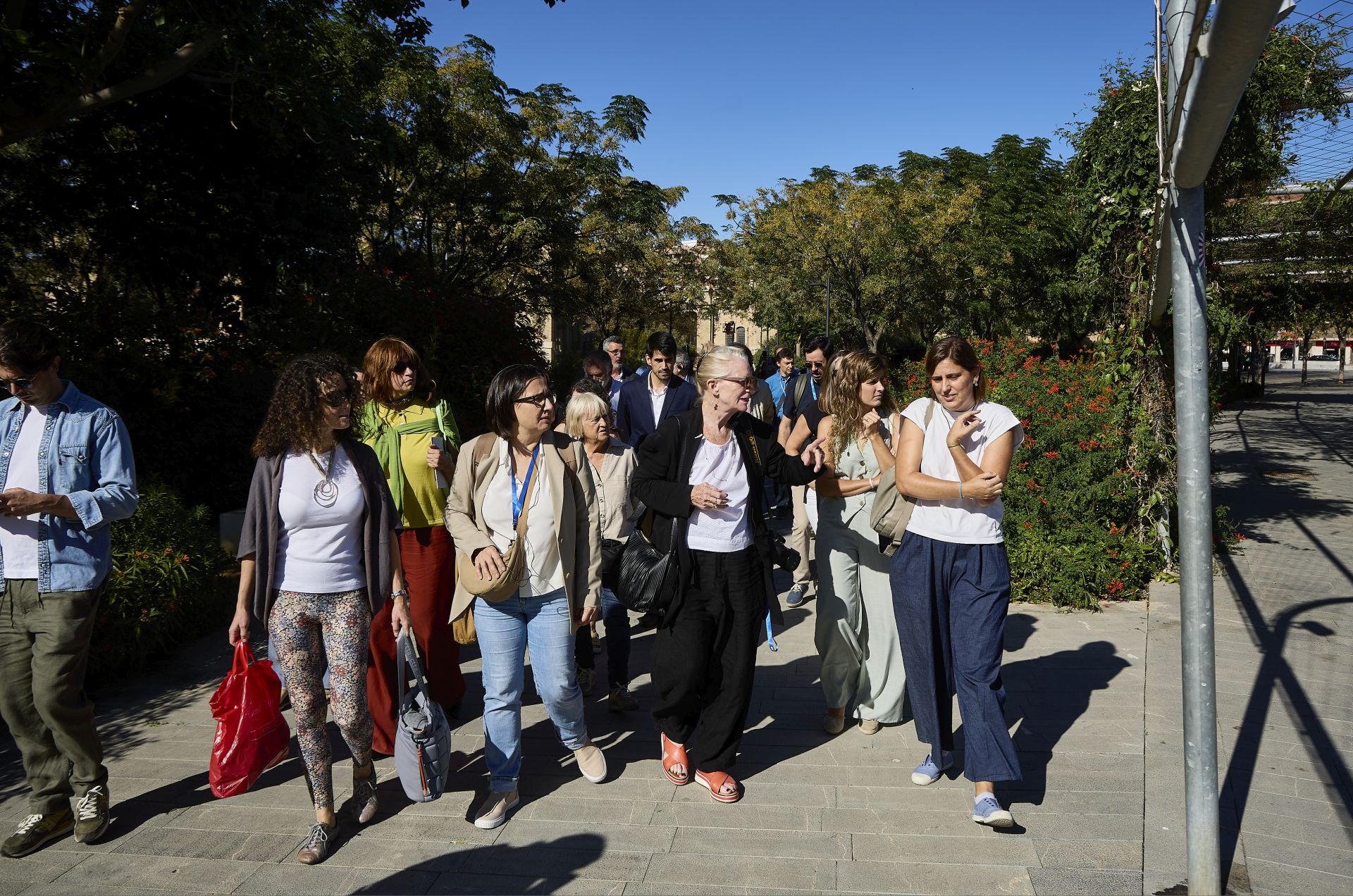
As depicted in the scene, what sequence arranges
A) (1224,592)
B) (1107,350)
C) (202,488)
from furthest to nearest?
1. (202,488)
2. (1107,350)
3. (1224,592)

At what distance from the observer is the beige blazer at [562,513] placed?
393cm

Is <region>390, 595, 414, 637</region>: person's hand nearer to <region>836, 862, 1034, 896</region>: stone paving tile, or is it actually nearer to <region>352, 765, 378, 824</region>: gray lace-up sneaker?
<region>352, 765, 378, 824</region>: gray lace-up sneaker

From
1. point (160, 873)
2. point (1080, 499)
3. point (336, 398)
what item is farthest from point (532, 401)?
point (1080, 499)

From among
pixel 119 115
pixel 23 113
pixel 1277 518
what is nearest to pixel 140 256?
pixel 119 115

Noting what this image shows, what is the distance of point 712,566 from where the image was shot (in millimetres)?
4102

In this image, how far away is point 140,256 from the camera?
10.9 meters

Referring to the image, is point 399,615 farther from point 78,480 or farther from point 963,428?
point 963,428

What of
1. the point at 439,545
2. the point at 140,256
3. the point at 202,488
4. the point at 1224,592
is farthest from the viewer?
the point at 140,256

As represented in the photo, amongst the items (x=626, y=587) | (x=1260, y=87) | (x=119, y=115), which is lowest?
→ (x=626, y=587)

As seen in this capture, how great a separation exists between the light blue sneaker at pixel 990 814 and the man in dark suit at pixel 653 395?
3.89 meters

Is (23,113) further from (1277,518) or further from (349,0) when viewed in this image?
(1277,518)

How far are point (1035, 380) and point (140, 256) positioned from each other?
977 cm

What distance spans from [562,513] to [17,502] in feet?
6.52

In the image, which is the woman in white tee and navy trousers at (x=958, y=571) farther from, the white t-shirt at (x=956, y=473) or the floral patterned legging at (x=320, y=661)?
the floral patterned legging at (x=320, y=661)
